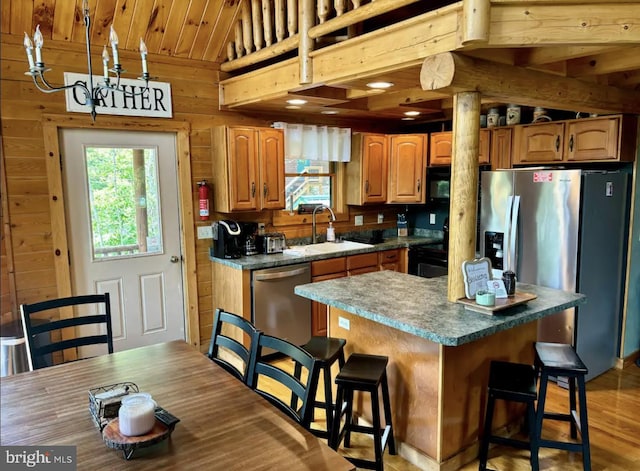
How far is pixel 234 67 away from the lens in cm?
407

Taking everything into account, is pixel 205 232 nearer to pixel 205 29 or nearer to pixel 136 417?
pixel 205 29

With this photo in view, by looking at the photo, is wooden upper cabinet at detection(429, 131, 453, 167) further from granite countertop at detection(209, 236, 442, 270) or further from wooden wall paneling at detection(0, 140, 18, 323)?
wooden wall paneling at detection(0, 140, 18, 323)

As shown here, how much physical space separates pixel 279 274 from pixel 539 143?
2571 millimetres

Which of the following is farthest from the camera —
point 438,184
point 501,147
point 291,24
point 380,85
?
point 438,184

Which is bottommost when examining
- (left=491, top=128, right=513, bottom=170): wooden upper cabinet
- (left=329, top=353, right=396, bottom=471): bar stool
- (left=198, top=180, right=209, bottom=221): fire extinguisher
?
(left=329, top=353, right=396, bottom=471): bar stool

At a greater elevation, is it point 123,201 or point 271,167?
point 271,167

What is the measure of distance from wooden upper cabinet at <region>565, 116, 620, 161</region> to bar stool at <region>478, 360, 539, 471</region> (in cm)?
213

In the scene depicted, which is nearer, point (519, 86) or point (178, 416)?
point (178, 416)

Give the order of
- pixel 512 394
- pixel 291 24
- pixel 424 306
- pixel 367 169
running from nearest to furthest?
pixel 512 394 < pixel 424 306 < pixel 291 24 < pixel 367 169

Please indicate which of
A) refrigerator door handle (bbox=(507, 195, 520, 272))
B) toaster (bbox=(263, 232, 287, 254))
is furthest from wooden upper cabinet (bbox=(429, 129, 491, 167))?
toaster (bbox=(263, 232, 287, 254))

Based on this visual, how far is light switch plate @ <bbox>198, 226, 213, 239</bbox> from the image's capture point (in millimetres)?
4230

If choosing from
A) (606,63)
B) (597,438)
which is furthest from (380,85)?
(597,438)

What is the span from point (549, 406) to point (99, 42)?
433 cm

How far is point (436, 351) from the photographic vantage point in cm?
244
